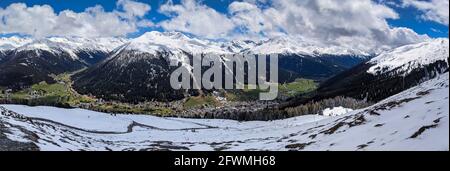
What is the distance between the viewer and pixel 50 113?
174 meters

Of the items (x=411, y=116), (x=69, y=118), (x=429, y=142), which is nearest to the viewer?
(x=429, y=142)
